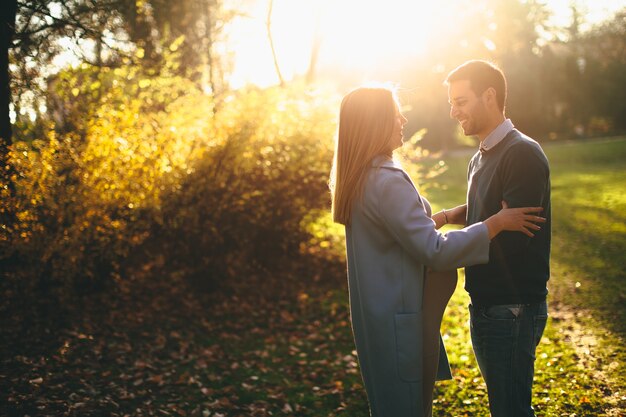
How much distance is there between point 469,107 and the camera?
10.5 ft

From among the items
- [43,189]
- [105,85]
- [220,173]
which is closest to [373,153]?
[43,189]

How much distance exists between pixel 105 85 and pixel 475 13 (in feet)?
120

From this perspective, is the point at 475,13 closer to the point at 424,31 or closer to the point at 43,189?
the point at 424,31

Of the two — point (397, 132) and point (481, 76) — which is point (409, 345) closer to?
point (397, 132)

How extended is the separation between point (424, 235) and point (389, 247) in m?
0.24

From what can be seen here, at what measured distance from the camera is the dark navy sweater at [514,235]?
284 cm

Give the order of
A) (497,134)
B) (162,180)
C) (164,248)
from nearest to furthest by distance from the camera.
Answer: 1. (497,134)
2. (162,180)
3. (164,248)

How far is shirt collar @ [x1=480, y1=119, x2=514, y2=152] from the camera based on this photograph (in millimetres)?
3094

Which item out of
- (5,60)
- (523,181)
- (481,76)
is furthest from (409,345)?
(5,60)

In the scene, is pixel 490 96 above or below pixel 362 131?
above

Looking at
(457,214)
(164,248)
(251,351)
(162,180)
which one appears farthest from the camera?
(164,248)

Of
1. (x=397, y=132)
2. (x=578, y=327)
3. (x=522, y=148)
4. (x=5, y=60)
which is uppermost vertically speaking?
(x=5, y=60)

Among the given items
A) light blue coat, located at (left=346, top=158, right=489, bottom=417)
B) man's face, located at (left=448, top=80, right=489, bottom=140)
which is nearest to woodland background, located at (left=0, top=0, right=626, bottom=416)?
man's face, located at (left=448, top=80, right=489, bottom=140)

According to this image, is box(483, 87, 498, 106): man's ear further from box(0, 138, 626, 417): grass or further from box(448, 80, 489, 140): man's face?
box(0, 138, 626, 417): grass
